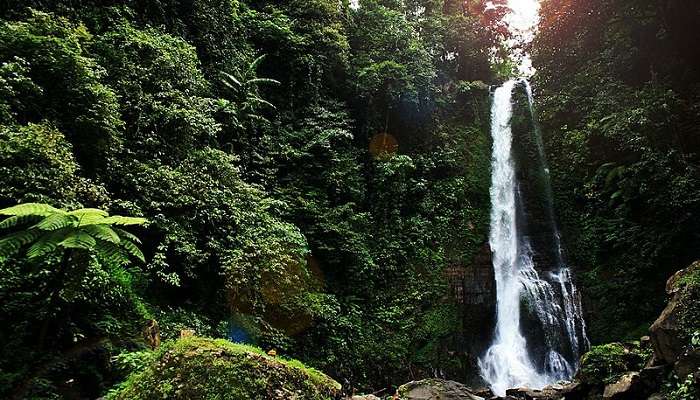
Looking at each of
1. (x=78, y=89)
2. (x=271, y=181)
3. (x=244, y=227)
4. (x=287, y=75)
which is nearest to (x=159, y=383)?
(x=78, y=89)

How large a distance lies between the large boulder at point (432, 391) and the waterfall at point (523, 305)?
5343 millimetres

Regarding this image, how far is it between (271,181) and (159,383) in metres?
10.2

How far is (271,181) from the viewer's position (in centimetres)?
1292

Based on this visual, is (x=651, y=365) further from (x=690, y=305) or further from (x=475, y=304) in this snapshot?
(x=475, y=304)

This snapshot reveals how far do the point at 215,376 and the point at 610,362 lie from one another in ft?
23.3

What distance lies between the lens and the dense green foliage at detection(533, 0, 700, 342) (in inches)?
444

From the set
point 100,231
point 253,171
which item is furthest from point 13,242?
point 253,171

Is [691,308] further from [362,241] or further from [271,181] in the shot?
[271,181]

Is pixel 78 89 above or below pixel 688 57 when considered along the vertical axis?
below

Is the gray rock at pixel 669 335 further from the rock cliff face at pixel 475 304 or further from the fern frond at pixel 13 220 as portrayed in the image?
the fern frond at pixel 13 220

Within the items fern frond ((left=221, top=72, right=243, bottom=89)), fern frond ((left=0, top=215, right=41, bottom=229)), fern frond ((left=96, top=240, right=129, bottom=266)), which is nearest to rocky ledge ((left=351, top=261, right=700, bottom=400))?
fern frond ((left=96, top=240, right=129, bottom=266))

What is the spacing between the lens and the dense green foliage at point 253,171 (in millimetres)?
5574

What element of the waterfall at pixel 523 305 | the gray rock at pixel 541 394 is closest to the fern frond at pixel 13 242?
the gray rock at pixel 541 394

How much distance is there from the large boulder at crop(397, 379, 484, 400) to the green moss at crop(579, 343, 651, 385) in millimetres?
2194
